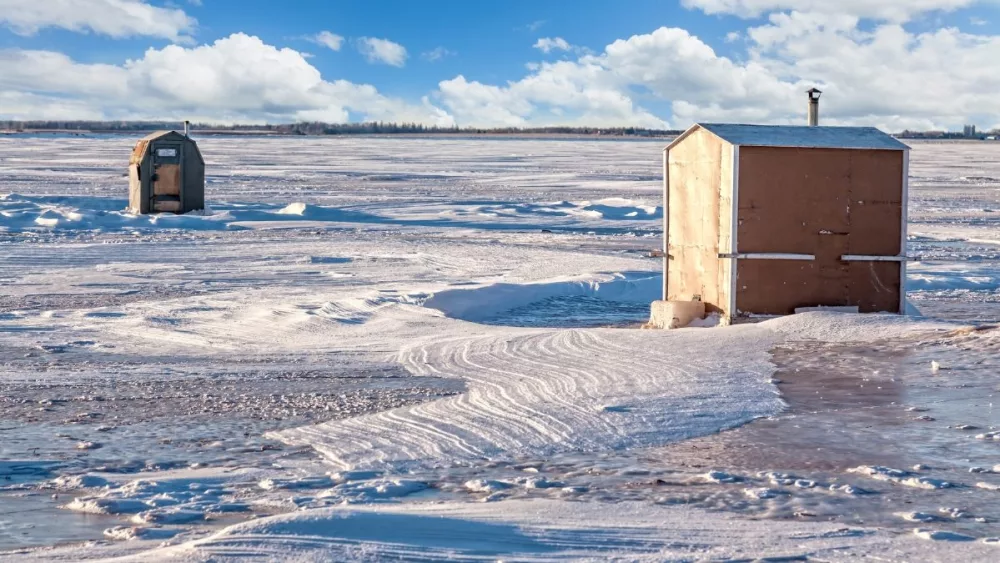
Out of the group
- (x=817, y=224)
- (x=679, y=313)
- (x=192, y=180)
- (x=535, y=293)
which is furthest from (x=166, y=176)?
(x=817, y=224)

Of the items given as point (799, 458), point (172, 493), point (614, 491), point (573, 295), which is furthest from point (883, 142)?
point (172, 493)

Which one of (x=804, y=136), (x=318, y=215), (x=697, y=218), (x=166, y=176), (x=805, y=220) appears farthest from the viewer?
(x=318, y=215)

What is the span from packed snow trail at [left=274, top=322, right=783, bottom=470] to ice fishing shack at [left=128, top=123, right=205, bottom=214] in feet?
52.4

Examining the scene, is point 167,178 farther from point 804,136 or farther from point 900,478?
point 900,478

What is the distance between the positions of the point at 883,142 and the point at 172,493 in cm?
840

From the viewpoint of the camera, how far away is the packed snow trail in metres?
7.07

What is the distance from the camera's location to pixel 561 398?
8.39 m

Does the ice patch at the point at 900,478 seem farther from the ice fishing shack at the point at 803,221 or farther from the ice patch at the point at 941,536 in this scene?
the ice fishing shack at the point at 803,221

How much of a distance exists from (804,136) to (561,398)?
493 cm

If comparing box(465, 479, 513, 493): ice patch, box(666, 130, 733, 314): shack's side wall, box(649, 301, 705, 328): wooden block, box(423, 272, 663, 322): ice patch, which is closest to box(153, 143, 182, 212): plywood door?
box(423, 272, 663, 322): ice patch

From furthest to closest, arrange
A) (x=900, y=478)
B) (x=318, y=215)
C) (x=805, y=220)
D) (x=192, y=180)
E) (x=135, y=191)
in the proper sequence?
(x=318, y=215)
(x=192, y=180)
(x=135, y=191)
(x=805, y=220)
(x=900, y=478)

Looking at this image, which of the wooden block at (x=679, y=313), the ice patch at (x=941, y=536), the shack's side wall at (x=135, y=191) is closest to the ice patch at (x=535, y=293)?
the wooden block at (x=679, y=313)

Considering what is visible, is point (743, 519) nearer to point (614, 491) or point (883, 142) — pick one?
point (614, 491)

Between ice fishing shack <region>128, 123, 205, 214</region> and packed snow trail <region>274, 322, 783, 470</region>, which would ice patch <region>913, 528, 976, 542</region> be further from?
ice fishing shack <region>128, 123, 205, 214</region>
